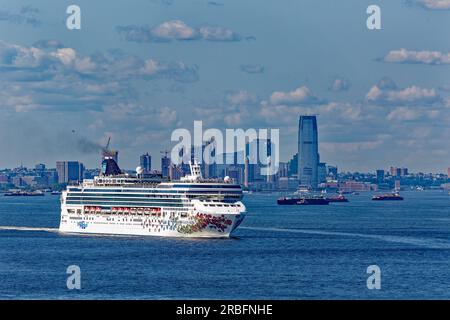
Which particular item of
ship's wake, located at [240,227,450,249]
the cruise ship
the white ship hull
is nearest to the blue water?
ship's wake, located at [240,227,450,249]

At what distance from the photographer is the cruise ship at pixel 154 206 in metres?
108

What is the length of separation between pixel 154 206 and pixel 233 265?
28.7 m

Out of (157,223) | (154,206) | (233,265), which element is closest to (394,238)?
(157,223)

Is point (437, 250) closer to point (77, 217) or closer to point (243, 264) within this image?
point (243, 264)

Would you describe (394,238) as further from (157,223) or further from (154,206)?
(154,206)

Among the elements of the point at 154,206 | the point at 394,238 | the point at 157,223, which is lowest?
the point at 394,238

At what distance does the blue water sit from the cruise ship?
2349mm

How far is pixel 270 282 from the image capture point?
249 ft

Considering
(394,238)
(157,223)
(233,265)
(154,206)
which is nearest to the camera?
(233,265)

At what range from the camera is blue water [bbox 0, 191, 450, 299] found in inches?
2825

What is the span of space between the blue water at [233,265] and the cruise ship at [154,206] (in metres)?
2.35

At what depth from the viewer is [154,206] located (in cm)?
11288

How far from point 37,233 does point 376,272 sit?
175ft
